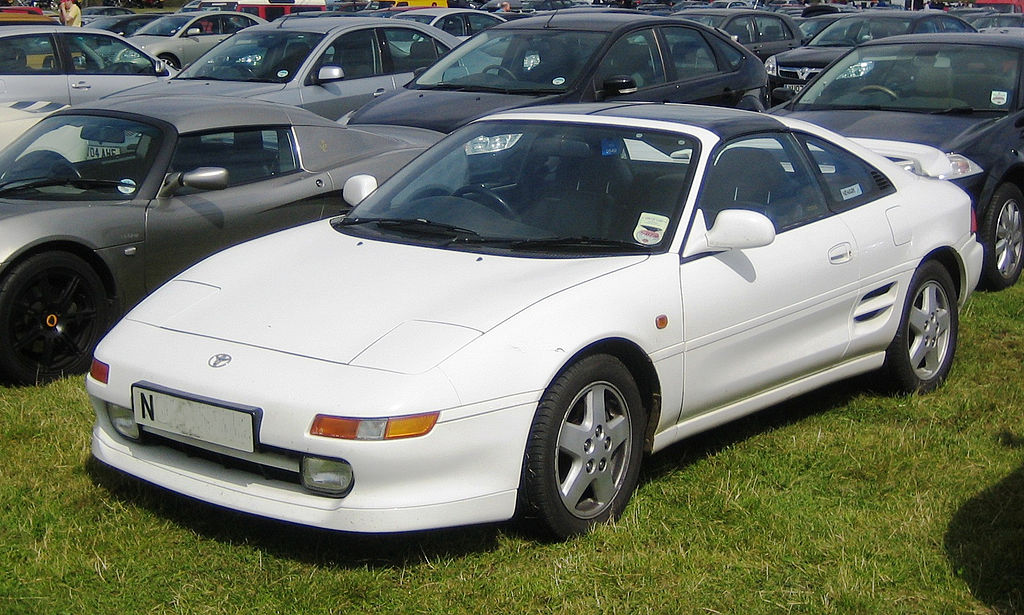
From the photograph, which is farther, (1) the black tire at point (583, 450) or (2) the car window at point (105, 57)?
(2) the car window at point (105, 57)

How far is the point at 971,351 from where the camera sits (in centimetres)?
647

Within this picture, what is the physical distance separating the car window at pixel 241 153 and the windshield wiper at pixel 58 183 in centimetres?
31

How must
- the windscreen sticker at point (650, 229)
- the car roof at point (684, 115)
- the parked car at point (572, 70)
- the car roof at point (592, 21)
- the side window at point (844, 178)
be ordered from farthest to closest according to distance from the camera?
the car roof at point (592, 21)
the parked car at point (572, 70)
the side window at point (844, 178)
the car roof at point (684, 115)
the windscreen sticker at point (650, 229)

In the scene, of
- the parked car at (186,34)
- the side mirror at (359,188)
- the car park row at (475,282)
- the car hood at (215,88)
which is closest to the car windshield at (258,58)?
the car hood at (215,88)

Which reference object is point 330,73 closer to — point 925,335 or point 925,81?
point 925,81

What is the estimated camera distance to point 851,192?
5.42m

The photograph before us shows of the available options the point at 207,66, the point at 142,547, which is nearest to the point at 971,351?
the point at 142,547

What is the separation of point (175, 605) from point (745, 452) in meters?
2.36

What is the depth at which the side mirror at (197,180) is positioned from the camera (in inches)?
244

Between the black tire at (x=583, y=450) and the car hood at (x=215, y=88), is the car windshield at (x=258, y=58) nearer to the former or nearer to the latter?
the car hood at (x=215, y=88)

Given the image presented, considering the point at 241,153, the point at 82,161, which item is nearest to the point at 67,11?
the point at 241,153

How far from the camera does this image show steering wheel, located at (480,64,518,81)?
9.41 metres

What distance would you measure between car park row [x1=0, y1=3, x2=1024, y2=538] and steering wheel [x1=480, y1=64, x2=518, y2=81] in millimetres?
1725

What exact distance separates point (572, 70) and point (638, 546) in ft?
18.6
